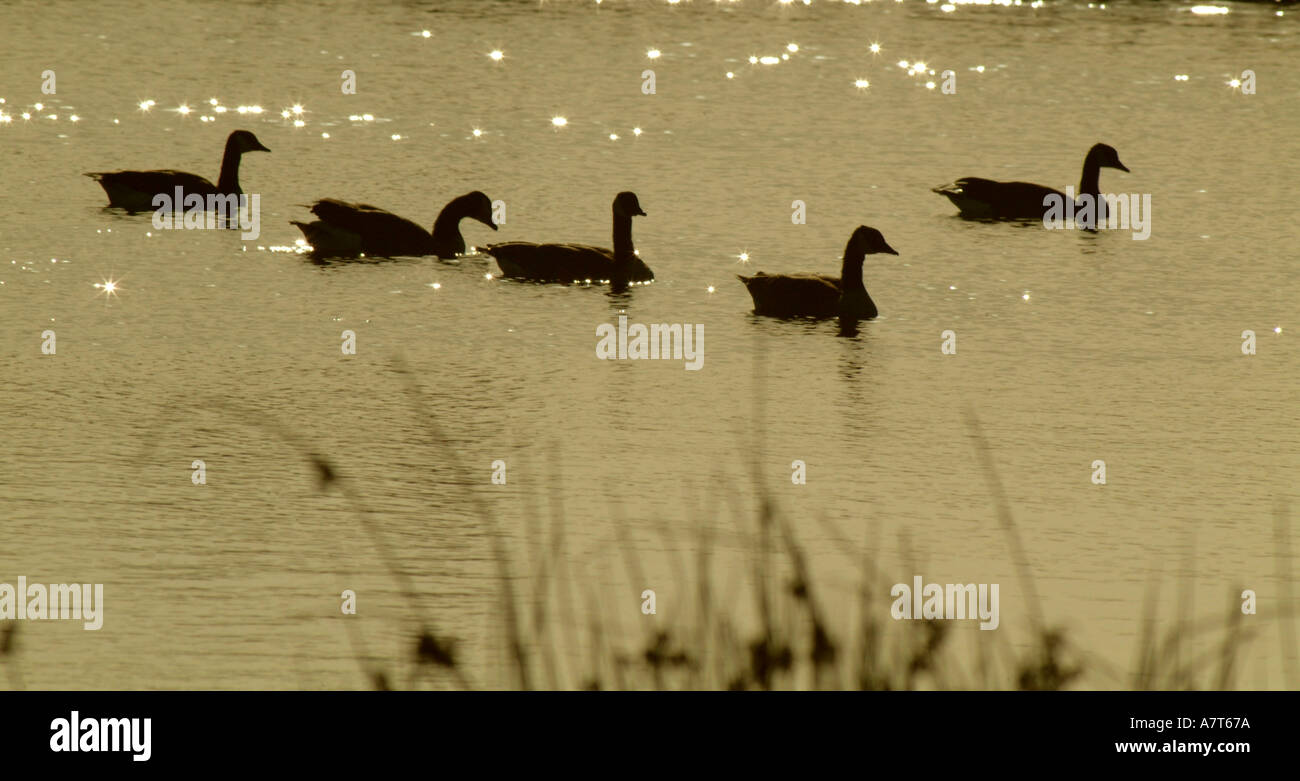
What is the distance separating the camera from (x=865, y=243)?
68.1 ft

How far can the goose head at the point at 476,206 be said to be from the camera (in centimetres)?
2361

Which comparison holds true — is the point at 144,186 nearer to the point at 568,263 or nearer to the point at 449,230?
the point at 449,230

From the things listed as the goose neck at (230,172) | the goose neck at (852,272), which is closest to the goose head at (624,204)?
the goose neck at (852,272)

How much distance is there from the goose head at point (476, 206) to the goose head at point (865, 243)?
188 inches

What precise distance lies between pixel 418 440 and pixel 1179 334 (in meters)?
7.97

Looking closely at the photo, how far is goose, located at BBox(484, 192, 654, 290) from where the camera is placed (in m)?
21.5

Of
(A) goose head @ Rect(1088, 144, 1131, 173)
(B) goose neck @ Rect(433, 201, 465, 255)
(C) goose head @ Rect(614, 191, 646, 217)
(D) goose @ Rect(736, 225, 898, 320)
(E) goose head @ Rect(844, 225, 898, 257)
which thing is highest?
(A) goose head @ Rect(1088, 144, 1131, 173)

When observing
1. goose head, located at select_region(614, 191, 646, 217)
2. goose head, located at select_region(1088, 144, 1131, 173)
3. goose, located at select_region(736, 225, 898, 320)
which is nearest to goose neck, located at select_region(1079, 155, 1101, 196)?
goose head, located at select_region(1088, 144, 1131, 173)

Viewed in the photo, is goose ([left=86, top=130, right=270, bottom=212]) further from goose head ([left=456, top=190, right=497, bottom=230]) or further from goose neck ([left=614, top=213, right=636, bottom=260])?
goose neck ([left=614, top=213, right=636, bottom=260])

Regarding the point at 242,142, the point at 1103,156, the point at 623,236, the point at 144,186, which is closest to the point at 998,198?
the point at 1103,156

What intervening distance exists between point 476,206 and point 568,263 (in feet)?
8.20

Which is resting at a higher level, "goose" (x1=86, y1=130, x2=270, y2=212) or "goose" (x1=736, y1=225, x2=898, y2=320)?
"goose" (x1=86, y1=130, x2=270, y2=212)

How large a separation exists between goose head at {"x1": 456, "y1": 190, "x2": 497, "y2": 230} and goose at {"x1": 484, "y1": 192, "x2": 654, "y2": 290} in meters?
1.86

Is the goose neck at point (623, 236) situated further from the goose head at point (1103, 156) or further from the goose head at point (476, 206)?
the goose head at point (1103, 156)
